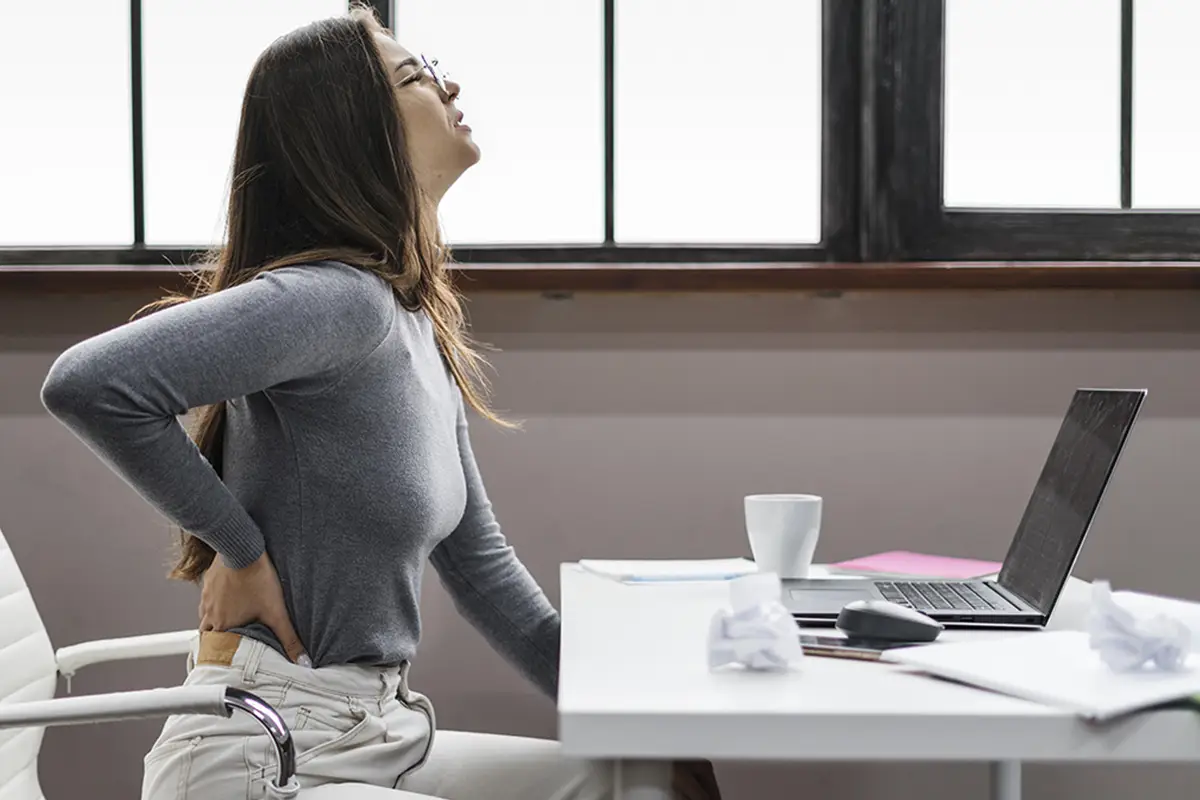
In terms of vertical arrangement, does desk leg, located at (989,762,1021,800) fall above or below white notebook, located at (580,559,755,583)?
below

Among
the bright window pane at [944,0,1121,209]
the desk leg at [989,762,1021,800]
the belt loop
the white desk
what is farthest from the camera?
the bright window pane at [944,0,1121,209]

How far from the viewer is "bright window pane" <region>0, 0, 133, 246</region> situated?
1.92 m

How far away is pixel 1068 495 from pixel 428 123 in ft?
2.53

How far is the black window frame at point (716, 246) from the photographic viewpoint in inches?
72.4

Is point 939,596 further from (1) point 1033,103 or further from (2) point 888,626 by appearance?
(1) point 1033,103

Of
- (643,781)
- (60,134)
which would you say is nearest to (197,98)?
(60,134)

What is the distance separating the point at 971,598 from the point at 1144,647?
41 cm

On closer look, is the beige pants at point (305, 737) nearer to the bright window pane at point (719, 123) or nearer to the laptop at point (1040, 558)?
the laptop at point (1040, 558)

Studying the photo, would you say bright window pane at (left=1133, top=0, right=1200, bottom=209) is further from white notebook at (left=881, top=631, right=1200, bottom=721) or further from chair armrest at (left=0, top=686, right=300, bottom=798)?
chair armrest at (left=0, top=686, right=300, bottom=798)

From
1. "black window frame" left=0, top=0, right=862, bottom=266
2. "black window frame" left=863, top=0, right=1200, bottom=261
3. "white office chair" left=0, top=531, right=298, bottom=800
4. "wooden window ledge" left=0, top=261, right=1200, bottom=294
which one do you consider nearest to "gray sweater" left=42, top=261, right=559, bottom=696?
"white office chair" left=0, top=531, right=298, bottom=800

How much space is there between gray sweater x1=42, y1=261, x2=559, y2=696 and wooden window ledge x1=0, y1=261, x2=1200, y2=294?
1.72 ft

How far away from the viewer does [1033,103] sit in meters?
1.90

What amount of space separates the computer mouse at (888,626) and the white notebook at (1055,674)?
61 mm

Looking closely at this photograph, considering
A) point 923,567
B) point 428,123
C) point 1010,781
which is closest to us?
point 1010,781
